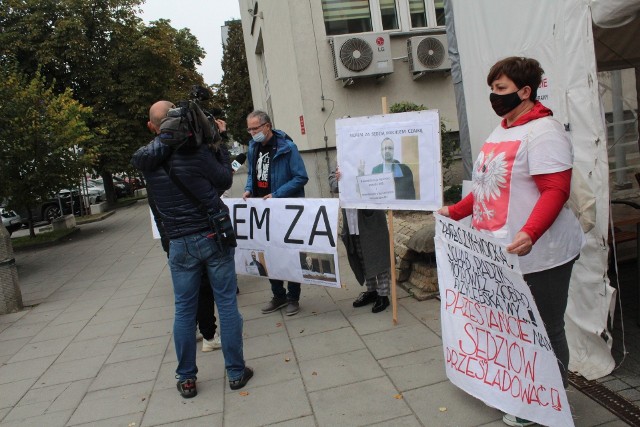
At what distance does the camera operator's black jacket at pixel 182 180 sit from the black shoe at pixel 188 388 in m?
1.04

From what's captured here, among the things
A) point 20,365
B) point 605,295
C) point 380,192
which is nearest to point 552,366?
point 605,295

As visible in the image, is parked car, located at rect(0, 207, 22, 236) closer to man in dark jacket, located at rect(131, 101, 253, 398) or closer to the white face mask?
the white face mask

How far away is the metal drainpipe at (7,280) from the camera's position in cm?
638

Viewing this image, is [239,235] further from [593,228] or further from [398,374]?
[593,228]

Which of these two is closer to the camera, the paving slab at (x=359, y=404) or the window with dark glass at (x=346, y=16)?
the paving slab at (x=359, y=404)

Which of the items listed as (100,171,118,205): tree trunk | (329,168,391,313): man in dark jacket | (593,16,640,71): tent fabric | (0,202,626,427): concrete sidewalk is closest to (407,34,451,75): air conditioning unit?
(593,16,640,71): tent fabric

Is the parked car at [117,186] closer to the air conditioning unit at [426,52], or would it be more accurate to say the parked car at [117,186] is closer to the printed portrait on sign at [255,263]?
the air conditioning unit at [426,52]

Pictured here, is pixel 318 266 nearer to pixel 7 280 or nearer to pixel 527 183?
pixel 527 183

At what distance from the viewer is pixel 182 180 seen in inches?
127

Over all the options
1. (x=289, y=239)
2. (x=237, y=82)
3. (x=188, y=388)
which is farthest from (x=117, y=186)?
(x=188, y=388)

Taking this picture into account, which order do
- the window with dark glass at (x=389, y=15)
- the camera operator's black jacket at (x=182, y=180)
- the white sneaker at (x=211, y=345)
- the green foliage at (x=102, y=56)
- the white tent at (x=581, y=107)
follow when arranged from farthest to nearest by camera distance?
the green foliage at (x=102, y=56) < the window with dark glass at (x=389, y=15) < the white sneaker at (x=211, y=345) < the camera operator's black jacket at (x=182, y=180) < the white tent at (x=581, y=107)

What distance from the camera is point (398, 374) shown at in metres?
3.47

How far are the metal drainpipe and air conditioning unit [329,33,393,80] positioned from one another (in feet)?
20.4

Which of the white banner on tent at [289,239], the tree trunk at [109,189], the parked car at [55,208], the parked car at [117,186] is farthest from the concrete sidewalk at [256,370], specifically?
the parked car at [117,186]
